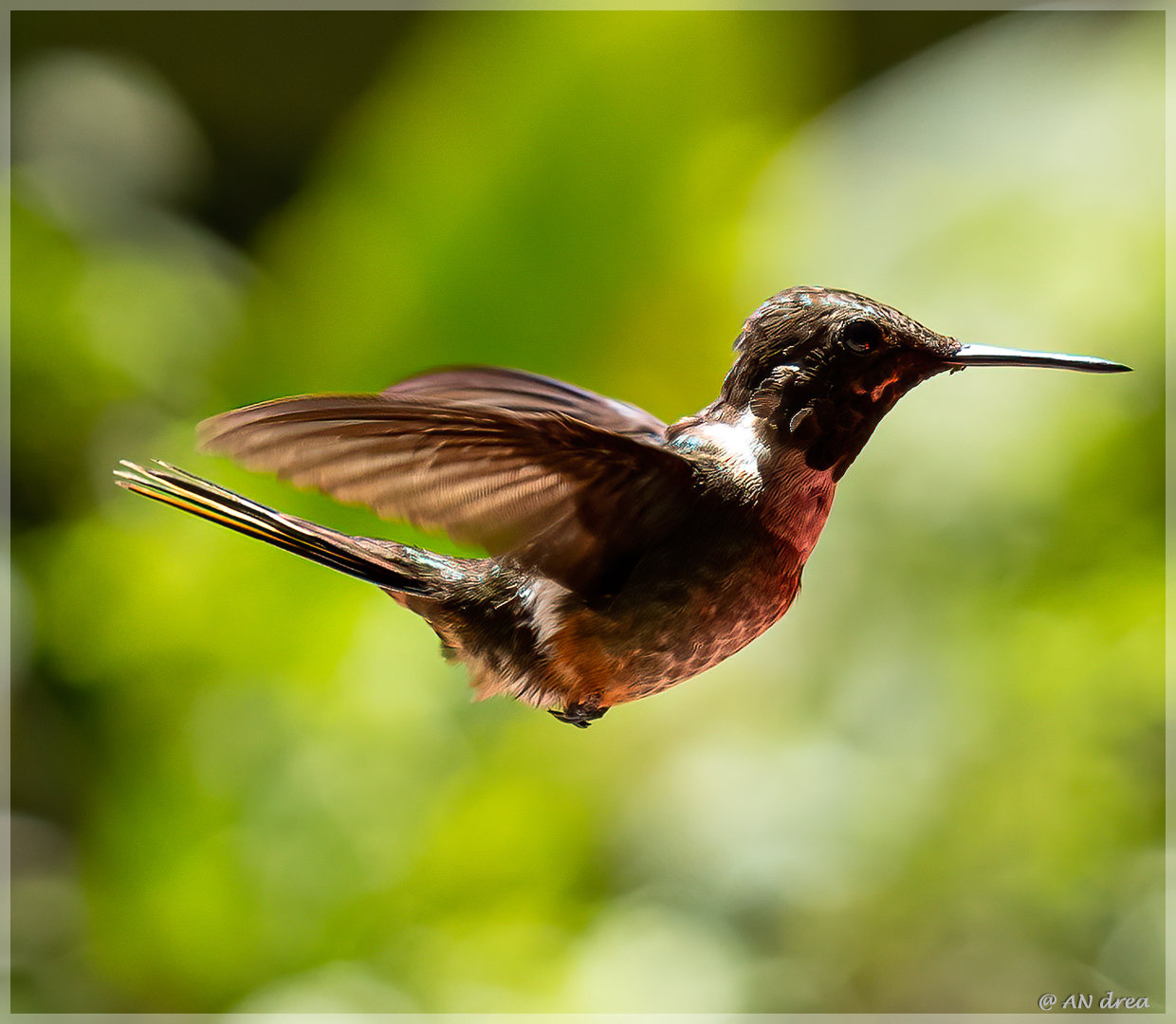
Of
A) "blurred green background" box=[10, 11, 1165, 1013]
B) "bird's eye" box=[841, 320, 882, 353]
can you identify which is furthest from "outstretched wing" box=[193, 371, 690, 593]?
"blurred green background" box=[10, 11, 1165, 1013]

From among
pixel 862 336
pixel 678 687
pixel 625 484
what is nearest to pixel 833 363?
pixel 862 336

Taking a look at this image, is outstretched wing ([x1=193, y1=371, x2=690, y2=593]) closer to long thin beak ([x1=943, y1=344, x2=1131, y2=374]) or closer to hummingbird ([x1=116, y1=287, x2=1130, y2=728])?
hummingbird ([x1=116, y1=287, x2=1130, y2=728])

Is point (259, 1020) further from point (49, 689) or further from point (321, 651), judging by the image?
point (49, 689)

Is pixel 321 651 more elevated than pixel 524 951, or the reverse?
pixel 321 651

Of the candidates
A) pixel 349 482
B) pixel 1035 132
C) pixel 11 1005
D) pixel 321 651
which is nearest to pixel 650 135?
pixel 1035 132

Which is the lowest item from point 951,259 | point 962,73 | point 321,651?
point 321,651

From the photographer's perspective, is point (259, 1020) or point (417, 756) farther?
point (417, 756)

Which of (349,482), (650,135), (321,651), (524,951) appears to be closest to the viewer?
(349,482)

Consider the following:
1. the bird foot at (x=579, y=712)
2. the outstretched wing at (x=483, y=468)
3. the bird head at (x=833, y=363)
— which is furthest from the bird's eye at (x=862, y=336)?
the bird foot at (x=579, y=712)
